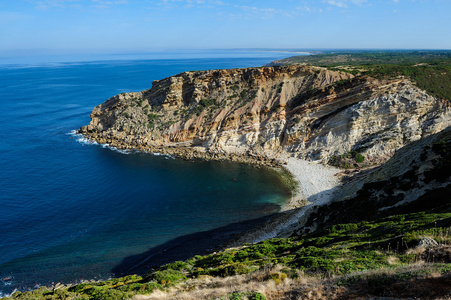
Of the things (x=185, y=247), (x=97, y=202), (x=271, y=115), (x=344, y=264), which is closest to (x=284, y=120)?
(x=271, y=115)

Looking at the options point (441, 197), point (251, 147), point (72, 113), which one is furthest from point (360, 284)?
point (72, 113)

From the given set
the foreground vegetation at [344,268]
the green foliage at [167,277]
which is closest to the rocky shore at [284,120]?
the foreground vegetation at [344,268]

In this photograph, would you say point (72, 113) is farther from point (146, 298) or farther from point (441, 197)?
point (441, 197)

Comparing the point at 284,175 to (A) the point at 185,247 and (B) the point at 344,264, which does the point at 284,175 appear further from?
(B) the point at 344,264

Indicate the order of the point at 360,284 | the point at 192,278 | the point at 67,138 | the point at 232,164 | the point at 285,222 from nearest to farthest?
the point at 360,284, the point at 192,278, the point at 285,222, the point at 232,164, the point at 67,138

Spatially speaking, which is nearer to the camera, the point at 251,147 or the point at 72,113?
the point at 251,147

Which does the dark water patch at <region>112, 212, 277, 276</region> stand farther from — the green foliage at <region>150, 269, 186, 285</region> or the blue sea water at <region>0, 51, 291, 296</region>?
the green foliage at <region>150, 269, 186, 285</region>

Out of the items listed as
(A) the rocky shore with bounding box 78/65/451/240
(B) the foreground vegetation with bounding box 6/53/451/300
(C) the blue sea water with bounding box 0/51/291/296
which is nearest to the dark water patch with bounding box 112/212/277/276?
(C) the blue sea water with bounding box 0/51/291/296
